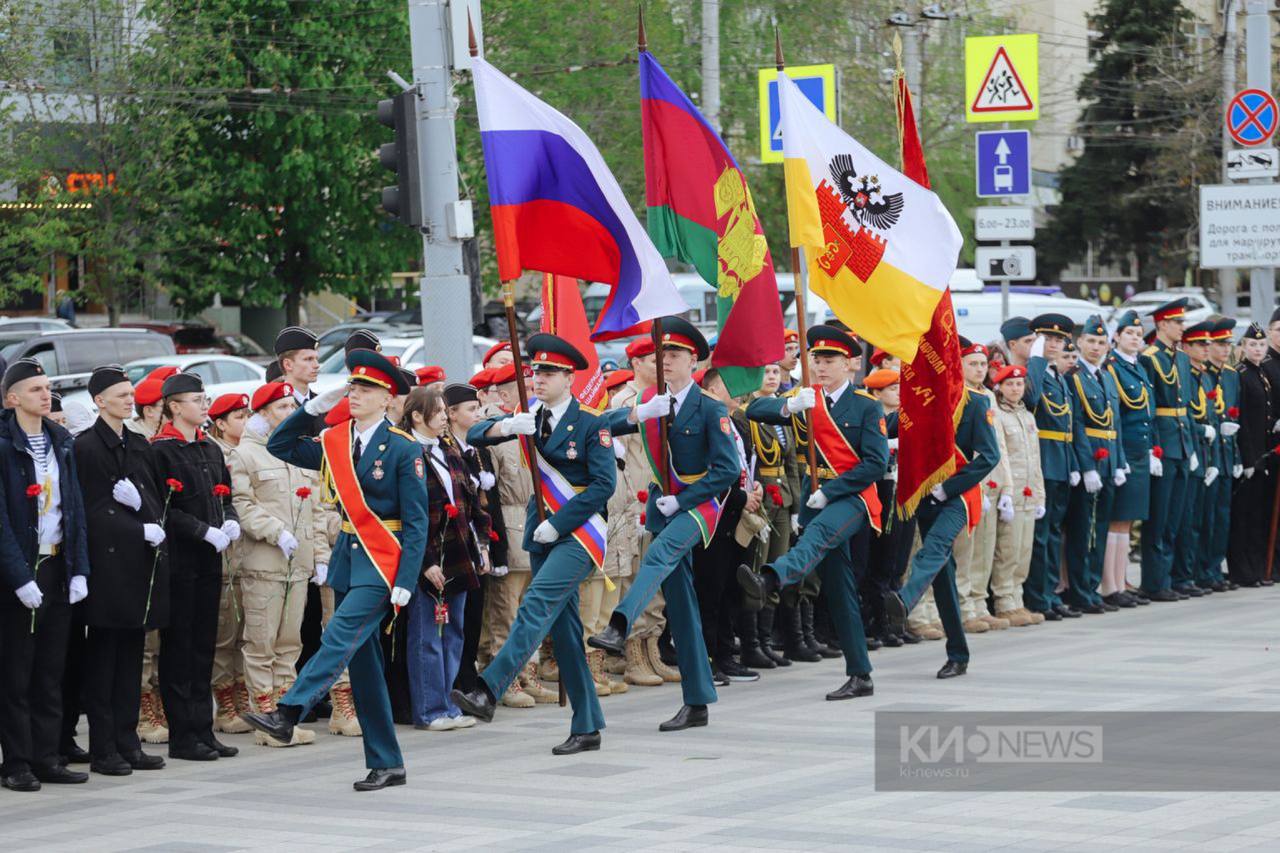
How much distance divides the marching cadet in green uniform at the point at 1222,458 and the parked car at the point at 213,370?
11.6 m

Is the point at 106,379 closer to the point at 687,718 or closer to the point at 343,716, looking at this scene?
the point at 343,716

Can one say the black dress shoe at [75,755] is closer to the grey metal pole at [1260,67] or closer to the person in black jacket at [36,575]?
the person in black jacket at [36,575]

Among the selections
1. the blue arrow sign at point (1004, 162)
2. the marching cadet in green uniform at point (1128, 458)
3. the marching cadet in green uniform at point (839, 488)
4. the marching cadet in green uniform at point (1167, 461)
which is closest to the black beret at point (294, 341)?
the marching cadet in green uniform at point (839, 488)

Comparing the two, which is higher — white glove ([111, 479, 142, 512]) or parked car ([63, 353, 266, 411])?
white glove ([111, 479, 142, 512])

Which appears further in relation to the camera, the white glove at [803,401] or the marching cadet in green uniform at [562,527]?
the white glove at [803,401]

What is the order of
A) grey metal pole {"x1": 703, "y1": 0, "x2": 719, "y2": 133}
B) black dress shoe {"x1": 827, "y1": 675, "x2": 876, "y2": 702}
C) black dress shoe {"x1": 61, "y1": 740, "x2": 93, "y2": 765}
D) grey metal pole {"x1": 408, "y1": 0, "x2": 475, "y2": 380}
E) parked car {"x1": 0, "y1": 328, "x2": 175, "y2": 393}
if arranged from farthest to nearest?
grey metal pole {"x1": 703, "y1": 0, "x2": 719, "y2": 133} → parked car {"x1": 0, "y1": 328, "x2": 175, "y2": 393} → grey metal pole {"x1": 408, "y1": 0, "x2": 475, "y2": 380} → black dress shoe {"x1": 827, "y1": 675, "x2": 876, "y2": 702} → black dress shoe {"x1": 61, "y1": 740, "x2": 93, "y2": 765}

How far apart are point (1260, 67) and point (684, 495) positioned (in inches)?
510

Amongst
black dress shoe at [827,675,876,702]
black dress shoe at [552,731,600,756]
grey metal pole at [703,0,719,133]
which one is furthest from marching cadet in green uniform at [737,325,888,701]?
grey metal pole at [703,0,719,133]

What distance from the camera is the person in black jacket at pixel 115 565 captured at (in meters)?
9.98

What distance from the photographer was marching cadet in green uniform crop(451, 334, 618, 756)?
997cm

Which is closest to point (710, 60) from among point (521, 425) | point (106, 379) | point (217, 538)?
point (521, 425)

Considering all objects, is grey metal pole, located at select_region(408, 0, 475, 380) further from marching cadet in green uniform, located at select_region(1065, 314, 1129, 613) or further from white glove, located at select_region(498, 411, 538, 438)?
marching cadet in green uniform, located at select_region(1065, 314, 1129, 613)

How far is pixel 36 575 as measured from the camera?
9719 mm

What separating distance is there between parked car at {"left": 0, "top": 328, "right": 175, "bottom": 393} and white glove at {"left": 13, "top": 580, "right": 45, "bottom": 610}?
15.4 meters
